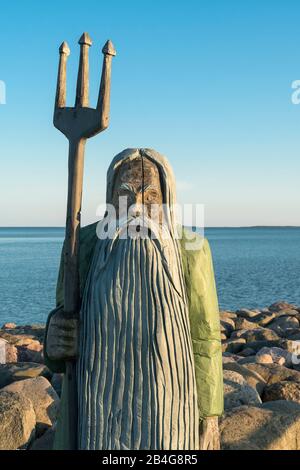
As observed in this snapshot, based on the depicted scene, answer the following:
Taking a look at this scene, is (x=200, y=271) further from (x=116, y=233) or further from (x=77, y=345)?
(x=77, y=345)

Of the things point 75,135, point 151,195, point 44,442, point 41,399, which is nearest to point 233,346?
point 41,399

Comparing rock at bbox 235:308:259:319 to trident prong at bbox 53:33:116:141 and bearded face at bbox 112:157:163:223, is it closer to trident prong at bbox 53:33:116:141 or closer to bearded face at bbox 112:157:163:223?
bearded face at bbox 112:157:163:223

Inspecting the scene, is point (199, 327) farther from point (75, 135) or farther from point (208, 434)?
point (75, 135)

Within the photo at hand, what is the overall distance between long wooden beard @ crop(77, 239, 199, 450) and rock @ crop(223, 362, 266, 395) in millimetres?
5205

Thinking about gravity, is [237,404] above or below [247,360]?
above

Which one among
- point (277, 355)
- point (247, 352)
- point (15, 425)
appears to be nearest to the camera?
point (15, 425)

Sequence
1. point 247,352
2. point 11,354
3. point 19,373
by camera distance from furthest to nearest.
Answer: point 247,352 < point 11,354 < point 19,373

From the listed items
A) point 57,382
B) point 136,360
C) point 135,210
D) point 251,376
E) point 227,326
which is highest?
point 135,210

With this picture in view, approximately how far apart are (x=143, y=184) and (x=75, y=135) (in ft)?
1.49

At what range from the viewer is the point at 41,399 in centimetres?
694

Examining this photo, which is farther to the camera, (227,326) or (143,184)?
(227,326)

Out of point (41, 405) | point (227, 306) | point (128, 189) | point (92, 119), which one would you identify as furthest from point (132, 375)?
point (227, 306)
